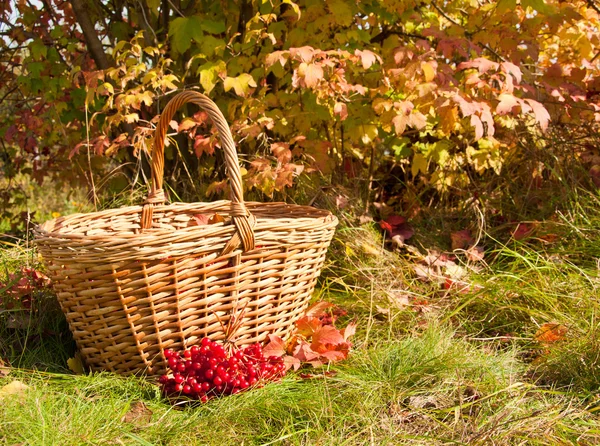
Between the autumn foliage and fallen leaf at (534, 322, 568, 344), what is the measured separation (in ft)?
2.15

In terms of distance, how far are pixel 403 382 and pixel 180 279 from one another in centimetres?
63

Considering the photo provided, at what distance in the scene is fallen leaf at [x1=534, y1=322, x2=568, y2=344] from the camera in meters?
1.95

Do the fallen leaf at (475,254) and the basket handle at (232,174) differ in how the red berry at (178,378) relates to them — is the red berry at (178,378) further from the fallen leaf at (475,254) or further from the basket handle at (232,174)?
the fallen leaf at (475,254)

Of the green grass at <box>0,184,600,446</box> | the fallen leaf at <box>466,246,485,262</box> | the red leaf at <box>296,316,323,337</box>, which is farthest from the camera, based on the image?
the fallen leaf at <box>466,246,485,262</box>

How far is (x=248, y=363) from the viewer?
172 centimetres

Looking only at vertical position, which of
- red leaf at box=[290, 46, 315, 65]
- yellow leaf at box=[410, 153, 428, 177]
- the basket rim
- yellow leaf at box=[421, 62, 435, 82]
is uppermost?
red leaf at box=[290, 46, 315, 65]

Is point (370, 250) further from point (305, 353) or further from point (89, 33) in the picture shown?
point (89, 33)

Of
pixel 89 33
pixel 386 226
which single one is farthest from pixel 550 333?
pixel 89 33

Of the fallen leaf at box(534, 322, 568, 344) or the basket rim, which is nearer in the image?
the basket rim

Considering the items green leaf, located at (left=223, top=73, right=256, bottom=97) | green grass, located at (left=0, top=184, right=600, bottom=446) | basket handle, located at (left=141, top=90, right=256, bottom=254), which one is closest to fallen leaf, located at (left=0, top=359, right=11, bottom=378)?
green grass, located at (left=0, top=184, right=600, bottom=446)

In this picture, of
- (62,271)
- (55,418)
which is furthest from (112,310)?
(55,418)

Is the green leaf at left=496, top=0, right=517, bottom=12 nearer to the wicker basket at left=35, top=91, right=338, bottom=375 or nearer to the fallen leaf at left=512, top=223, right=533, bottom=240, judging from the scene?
the fallen leaf at left=512, top=223, right=533, bottom=240

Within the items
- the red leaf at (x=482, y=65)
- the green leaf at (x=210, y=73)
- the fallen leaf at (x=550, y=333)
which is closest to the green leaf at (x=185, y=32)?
the green leaf at (x=210, y=73)

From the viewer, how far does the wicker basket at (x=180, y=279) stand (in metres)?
1.65
